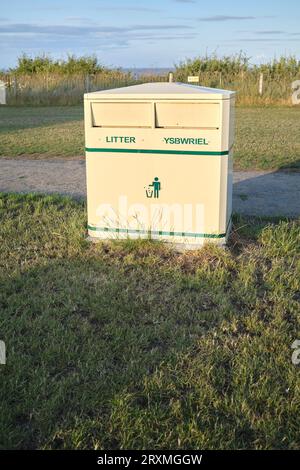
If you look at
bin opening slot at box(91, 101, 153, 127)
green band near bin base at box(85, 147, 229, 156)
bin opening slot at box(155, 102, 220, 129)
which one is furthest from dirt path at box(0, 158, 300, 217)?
bin opening slot at box(91, 101, 153, 127)

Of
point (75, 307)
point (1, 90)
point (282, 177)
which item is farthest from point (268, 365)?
point (1, 90)

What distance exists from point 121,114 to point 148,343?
2.06 m

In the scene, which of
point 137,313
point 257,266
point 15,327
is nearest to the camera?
point 15,327

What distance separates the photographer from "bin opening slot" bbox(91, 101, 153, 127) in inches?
170

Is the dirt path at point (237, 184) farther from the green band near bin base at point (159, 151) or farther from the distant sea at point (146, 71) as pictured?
the distant sea at point (146, 71)

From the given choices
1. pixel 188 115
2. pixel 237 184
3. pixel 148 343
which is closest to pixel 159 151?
pixel 188 115

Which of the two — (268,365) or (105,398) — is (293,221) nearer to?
(268,365)

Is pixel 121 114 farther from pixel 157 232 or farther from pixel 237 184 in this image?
pixel 237 184

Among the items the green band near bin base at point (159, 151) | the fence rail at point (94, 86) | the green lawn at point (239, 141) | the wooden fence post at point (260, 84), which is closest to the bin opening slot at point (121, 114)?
the green band near bin base at point (159, 151)

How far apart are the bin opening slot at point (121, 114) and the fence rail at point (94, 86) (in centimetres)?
2006

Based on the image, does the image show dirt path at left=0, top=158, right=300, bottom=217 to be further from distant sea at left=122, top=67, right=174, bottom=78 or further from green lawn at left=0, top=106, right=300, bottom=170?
distant sea at left=122, top=67, right=174, bottom=78

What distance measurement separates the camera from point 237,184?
24.0ft
